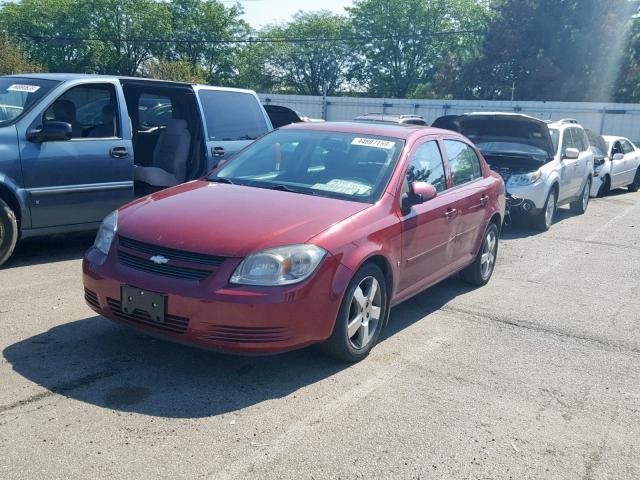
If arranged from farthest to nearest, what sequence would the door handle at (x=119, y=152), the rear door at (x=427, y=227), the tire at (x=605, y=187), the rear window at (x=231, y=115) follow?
the tire at (x=605, y=187) < the rear window at (x=231, y=115) < the door handle at (x=119, y=152) < the rear door at (x=427, y=227)

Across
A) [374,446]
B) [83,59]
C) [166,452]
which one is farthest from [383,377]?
[83,59]

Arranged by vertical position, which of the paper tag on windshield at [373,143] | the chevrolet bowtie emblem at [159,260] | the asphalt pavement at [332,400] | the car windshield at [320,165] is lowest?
the asphalt pavement at [332,400]

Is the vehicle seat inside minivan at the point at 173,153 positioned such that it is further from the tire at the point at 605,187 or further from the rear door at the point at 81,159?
the tire at the point at 605,187

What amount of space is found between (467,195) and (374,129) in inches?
44.7

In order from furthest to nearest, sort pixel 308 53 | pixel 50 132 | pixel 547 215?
pixel 308 53
pixel 547 215
pixel 50 132

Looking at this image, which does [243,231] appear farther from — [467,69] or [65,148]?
[467,69]

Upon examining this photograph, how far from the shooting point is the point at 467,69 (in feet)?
170

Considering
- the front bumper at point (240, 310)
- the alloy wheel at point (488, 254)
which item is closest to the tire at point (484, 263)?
the alloy wheel at point (488, 254)

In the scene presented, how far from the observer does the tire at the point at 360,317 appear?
4444 millimetres

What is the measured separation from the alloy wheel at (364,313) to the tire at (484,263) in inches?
93.1

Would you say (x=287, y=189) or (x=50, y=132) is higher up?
(x=50, y=132)

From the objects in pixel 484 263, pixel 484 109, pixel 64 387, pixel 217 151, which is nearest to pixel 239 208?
pixel 64 387

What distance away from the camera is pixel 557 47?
45781mm

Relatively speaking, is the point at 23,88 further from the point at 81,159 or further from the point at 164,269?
the point at 164,269
